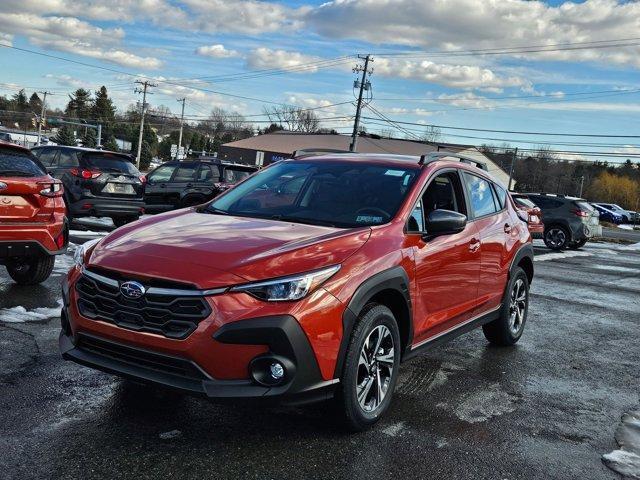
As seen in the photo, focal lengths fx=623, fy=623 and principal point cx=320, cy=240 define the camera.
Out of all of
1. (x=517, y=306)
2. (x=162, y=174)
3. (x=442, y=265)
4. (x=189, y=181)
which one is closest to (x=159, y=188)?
(x=162, y=174)

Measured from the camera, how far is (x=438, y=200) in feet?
16.4

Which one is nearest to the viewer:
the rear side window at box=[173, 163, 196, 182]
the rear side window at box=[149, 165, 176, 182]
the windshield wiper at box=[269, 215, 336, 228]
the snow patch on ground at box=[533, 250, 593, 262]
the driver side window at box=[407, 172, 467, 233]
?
the windshield wiper at box=[269, 215, 336, 228]

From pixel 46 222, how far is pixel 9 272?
1.14 metres

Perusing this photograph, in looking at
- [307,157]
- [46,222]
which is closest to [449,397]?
[307,157]

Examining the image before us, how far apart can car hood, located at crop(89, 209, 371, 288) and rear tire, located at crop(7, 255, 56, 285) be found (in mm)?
3613

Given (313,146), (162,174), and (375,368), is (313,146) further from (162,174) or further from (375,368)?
(375,368)

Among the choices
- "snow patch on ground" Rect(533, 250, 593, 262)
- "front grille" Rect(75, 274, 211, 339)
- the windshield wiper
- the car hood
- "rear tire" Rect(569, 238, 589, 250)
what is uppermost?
the windshield wiper

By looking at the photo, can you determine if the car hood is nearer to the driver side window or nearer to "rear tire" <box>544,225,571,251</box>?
the driver side window

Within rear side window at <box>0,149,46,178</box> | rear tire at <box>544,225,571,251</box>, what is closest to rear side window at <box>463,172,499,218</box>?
rear side window at <box>0,149,46,178</box>

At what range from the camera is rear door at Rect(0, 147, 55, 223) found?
630cm

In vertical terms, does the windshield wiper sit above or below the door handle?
above

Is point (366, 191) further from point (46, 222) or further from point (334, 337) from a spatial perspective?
point (46, 222)

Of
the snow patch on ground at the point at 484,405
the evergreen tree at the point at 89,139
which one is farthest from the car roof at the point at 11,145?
the evergreen tree at the point at 89,139

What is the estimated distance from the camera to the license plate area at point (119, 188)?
12.6 meters
